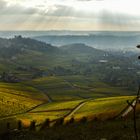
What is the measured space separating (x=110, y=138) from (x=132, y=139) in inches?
216

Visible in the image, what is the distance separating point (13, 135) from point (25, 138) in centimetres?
234

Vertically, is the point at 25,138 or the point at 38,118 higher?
the point at 25,138

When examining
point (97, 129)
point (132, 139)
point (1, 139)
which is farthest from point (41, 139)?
point (132, 139)

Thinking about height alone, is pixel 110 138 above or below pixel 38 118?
above

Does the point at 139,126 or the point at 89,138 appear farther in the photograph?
the point at 139,126

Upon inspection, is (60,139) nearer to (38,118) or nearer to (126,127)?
(126,127)

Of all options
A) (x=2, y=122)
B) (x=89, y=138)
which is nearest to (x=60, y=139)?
(x=89, y=138)

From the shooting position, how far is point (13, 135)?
69188 millimetres

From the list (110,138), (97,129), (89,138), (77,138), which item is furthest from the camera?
(97,129)

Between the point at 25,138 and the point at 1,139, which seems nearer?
the point at 1,139

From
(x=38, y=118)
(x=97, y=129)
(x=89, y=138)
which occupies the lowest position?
(x=38, y=118)

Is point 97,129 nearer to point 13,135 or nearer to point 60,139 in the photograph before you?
point 60,139

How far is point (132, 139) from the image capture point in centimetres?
5006

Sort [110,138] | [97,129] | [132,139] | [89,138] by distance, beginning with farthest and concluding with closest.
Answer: [97,129] < [89,138] < [110,138] < [132,139]
